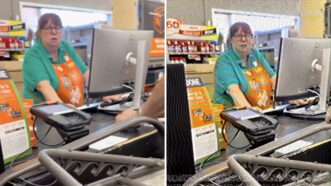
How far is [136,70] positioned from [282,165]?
24.1 inches

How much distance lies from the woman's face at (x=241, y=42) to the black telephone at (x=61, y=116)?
0.54 metres

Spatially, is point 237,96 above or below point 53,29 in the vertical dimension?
below

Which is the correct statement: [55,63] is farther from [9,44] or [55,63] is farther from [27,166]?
[27,166]

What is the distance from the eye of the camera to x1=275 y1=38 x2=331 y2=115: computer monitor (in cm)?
121

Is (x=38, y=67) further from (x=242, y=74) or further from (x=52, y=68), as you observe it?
(x=242, y=74)

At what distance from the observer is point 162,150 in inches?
55.2

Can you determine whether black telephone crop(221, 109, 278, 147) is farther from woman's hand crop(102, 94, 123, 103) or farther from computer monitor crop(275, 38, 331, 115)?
woman's hand crop(102, 94, 123, 103)

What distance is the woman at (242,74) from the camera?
1128mm

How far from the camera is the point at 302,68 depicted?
49.9 inches

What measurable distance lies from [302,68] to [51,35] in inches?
33.6

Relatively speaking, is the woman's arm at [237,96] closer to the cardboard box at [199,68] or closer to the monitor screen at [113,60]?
the cardboard box at [199,68]

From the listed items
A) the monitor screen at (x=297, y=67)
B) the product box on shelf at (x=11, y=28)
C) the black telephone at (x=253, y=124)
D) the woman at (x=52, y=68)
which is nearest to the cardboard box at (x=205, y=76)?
the black telephone at (x=253, y=124)

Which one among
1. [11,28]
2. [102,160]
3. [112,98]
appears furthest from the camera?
[112,98]

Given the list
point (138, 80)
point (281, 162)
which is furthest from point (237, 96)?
point (138, 80)
